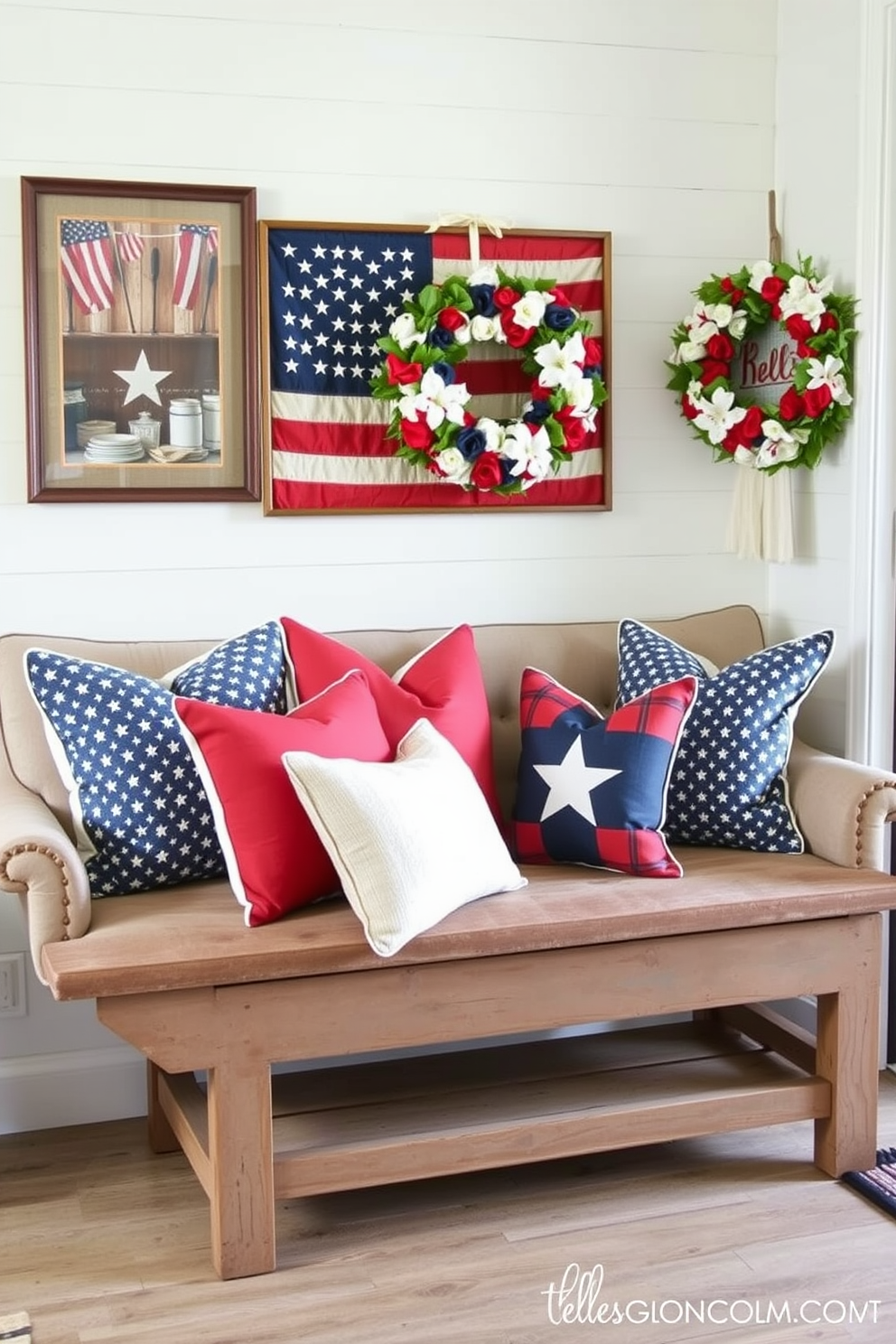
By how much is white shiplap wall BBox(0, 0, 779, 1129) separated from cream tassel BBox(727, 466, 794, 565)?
9 cm

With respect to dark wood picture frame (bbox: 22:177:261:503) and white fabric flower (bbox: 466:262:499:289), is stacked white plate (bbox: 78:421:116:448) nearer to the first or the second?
dark wood picture frame (bbox: 22:177:261:503)

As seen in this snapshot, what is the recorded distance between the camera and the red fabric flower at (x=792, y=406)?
3.11 m

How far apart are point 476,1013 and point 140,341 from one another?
5.09 feet

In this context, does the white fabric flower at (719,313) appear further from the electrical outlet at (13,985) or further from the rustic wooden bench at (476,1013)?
the electrical outlet at (13,985)

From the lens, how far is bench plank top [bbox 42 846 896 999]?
2229 mm

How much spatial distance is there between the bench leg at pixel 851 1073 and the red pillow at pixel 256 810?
98 cm

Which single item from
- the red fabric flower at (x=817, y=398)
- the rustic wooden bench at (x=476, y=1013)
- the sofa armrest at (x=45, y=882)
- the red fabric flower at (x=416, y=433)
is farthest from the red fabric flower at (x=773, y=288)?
the sofa armrest at (x=45, y=882)

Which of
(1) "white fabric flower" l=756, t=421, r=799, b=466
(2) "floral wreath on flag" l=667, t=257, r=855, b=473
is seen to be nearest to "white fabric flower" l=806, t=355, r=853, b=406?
(2) "floral wreath on flag" l=667, t=257, r=855, b=473

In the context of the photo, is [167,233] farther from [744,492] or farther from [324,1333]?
[324,1333]

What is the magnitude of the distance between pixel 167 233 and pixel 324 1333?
212cm

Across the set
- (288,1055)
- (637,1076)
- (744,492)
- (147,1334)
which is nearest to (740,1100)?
(637,1076)

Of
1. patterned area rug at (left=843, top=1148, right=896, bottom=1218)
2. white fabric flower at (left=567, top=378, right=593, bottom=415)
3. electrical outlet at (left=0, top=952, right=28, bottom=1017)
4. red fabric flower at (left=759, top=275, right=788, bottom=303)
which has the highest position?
red fabric flower at (left=759, top=275, right=788, bottom=303)

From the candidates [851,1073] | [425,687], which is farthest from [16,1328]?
[851,1073]

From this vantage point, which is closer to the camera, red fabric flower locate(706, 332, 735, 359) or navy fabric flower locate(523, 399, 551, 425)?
navy fabric flower locate(523, 399, 551, 425)
